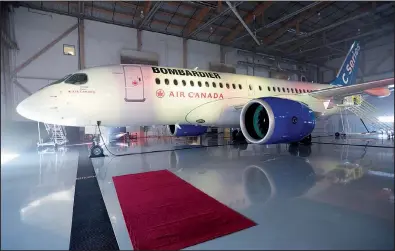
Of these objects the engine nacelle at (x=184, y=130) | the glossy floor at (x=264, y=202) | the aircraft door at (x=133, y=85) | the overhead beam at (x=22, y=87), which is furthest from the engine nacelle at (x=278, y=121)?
the overhead beam at (x=22, y=87)

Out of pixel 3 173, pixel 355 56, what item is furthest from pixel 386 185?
Result: pixel 355 56

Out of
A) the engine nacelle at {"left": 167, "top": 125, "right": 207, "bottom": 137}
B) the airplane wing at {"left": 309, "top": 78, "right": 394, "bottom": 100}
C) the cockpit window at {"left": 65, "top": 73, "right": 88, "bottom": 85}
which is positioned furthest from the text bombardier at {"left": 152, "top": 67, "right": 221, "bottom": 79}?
the airplane wing at {"left": 309, "top": 78, "right": 394, "bottom": 100}

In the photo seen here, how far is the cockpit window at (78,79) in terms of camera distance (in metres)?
4.86

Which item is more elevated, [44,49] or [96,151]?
[44,49]

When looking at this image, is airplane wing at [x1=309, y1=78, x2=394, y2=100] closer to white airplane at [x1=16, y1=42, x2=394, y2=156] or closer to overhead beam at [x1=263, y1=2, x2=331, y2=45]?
white airplane at [x1=16, y1=42, x2=394, y2=156]

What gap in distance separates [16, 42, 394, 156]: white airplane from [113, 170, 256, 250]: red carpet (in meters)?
Answer: 2.58

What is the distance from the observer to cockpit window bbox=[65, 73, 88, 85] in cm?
486

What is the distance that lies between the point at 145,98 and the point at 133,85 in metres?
0.44

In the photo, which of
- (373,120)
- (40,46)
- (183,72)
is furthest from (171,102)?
(40,46)

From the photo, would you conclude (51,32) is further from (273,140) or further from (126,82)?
(273,140)

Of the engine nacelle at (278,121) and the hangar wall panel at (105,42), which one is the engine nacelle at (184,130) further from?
the hangar wall panel at (105,42)

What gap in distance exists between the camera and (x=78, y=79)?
4910 millimetres

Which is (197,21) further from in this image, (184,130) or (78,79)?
(78,79)

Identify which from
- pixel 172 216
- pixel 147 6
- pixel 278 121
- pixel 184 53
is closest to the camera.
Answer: pixel 172 216
